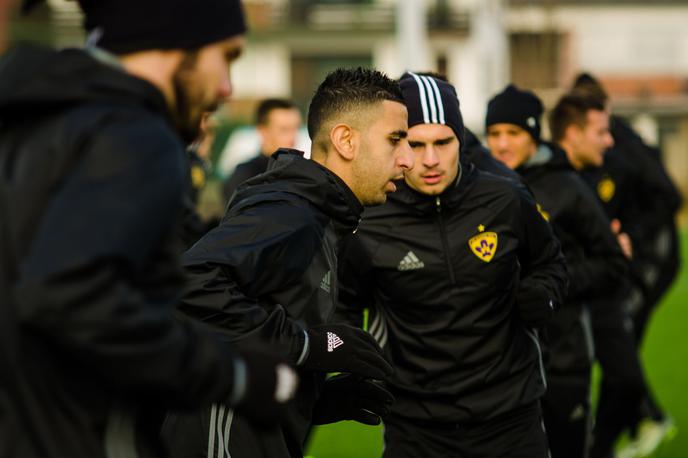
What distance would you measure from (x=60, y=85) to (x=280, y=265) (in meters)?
1.38

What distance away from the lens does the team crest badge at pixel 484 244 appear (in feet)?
16.3

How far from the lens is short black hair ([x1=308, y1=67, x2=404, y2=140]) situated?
418 centimetres

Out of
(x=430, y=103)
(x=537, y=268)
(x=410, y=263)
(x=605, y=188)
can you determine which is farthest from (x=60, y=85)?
(x=605, y=188)

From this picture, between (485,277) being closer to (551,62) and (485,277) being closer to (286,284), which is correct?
(286,284)

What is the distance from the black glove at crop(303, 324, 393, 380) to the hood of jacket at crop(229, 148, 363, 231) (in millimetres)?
381

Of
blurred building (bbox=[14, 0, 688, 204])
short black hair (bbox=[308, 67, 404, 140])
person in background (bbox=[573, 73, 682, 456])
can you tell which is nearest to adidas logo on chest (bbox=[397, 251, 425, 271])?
short black hair (bbox=[308, 67, 404, 140])

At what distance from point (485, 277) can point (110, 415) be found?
2797 mm

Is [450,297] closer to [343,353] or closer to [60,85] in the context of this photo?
[343,353]

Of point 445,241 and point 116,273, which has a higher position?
point 116,273

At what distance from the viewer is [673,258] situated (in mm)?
10062

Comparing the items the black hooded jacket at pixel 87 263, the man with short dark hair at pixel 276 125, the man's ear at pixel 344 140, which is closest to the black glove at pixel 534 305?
the man's ear at pixel 344 140

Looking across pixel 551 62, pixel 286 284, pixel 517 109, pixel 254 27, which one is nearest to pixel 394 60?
pixel 254 27

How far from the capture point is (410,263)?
4.98 meters

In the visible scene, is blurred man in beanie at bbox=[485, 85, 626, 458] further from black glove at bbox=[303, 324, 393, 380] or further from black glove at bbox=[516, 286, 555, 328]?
black glove at bbox=[303, 324, 393, 380]
